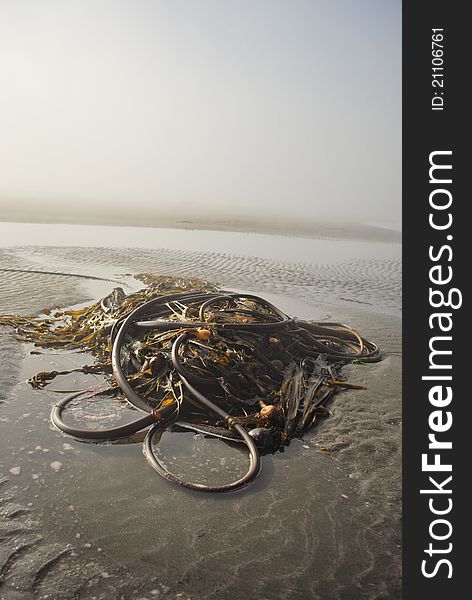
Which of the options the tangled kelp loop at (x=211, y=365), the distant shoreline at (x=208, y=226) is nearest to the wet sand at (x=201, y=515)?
the tangled kelp loop at (x=211, y=365)

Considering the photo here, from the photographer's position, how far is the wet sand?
221 centimetres

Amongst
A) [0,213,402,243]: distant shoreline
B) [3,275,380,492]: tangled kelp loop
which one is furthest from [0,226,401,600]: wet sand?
[0,213,402,243]: distant shoreline

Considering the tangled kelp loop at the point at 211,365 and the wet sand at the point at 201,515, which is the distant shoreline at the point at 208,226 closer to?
the tangled kelp loop at the point at 211,365

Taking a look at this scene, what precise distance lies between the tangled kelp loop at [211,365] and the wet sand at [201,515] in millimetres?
154

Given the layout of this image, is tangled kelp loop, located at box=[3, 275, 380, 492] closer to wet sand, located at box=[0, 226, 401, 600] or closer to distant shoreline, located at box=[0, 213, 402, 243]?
wet sand, located at box=[0, 226, 401, 600]

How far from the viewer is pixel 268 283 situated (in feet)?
32.1

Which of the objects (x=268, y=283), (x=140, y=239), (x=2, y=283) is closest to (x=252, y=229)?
(x=140, y=239)

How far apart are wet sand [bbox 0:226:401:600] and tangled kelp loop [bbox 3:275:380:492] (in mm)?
154

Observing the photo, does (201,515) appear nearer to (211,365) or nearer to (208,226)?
(211,365)

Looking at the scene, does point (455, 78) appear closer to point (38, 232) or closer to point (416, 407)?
point (416, 407)

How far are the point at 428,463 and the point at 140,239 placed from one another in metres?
15.1

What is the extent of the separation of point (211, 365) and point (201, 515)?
1.53 meters

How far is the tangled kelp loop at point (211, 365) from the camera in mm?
3516

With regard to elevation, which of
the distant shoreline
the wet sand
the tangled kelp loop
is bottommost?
the wet sand
